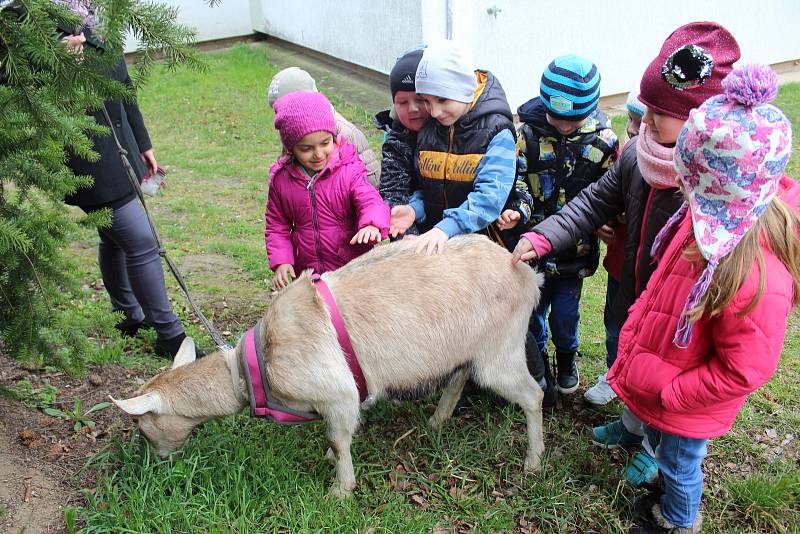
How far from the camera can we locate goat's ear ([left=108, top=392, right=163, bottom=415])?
2.94m

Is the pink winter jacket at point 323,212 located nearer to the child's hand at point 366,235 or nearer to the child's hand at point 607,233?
the child's hand at point 366,235

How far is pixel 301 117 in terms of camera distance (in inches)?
130

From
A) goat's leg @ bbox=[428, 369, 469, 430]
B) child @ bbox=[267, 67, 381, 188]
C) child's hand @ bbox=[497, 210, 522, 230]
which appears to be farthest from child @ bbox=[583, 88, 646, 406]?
child @ bbox=[267, 67, 381, 188]

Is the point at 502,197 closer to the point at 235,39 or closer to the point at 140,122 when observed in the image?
the point at 140,122

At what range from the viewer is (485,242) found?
11.2 feet

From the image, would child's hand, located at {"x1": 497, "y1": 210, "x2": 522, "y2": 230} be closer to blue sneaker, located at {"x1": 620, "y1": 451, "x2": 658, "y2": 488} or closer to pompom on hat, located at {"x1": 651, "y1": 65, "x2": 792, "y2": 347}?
pompom on hat, located at {"x1": 651, "y1": 65, "x2": 792, "y2": 347}

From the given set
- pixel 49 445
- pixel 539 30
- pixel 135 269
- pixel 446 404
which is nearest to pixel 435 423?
pixel 446 404

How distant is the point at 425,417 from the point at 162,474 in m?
1.46

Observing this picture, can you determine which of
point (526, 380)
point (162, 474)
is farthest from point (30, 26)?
point (526, 380)

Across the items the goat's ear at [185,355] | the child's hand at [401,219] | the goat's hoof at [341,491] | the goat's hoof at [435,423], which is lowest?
the goat's hoof at [435,423]

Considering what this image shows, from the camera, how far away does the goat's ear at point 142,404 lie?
2.94m

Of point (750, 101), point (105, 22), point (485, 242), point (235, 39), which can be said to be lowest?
point (235, 39)

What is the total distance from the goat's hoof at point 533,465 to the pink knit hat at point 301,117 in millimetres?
2025

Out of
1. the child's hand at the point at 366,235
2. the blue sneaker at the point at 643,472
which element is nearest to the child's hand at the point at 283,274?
the child's hand at the point at 366,235
